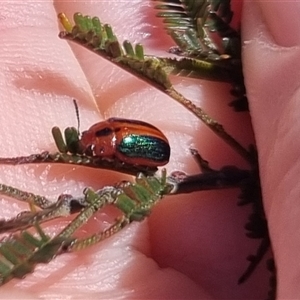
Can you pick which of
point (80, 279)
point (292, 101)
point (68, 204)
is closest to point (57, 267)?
point (80, 279)

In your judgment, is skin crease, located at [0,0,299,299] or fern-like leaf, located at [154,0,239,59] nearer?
skin crease, located at [0,0,299,299]

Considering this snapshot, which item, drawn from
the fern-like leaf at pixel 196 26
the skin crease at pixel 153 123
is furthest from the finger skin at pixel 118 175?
the fern-like leaf at pixel 196 26

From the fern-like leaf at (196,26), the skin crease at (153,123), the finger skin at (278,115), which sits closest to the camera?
the finger skin at (278,115)

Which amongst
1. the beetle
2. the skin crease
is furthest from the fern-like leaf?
the beetle

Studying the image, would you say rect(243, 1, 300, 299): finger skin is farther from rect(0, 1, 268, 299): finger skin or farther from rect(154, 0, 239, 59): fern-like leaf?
rect(0, 1, 268, 299): finger skin

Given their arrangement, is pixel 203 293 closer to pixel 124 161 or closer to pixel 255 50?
pixel 124 161

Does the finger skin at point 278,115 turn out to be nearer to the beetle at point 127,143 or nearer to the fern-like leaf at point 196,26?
the fern-like leaf at point 196,26
